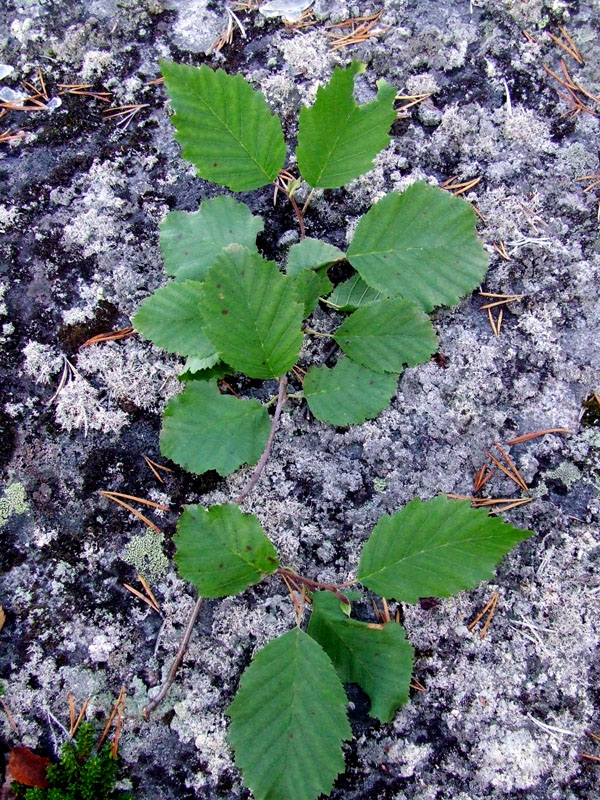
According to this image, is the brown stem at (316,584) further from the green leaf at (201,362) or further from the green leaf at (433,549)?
the green leaf at (201,362)

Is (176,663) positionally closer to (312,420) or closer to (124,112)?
(312,420)

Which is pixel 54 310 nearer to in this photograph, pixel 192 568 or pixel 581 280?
pixel 192 568

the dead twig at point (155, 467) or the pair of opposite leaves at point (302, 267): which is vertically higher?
the pair of opposite leaves at point (302, 267)

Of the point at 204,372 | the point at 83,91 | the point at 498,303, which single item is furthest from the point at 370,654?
the point at 83,91

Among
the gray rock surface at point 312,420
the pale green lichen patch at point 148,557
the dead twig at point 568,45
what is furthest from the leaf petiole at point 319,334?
the dead twig at point 568,45

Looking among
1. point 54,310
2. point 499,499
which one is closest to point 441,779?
point 499,499

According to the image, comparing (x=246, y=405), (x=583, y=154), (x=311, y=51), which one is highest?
(x=311, y=51)
